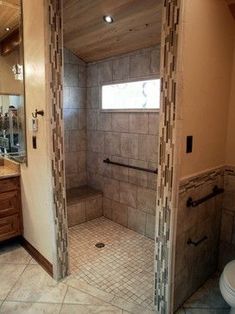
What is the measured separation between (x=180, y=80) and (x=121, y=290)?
5.48ft

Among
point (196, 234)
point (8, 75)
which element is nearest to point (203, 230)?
point (196, 234)

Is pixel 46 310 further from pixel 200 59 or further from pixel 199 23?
pixel 199 23

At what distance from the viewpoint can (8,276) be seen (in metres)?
2.17

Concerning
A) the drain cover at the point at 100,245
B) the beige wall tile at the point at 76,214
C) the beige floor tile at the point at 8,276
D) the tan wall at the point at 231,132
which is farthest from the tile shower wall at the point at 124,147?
the beige floor tile at the point at 8,276

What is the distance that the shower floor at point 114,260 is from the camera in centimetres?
204

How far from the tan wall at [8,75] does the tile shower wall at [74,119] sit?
741 millimetres

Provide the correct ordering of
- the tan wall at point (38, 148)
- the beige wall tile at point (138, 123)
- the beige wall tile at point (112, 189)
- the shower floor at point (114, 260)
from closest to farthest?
the tan wall at point (38, 148) < the shower floor at point (114, 260) < the beige wall tile at point (138, 123) < the beige wall tile at point (112, 189)

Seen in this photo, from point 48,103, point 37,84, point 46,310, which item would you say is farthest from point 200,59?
point 46,310

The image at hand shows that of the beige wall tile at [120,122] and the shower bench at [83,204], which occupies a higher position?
the beige wall tile at [120,122]

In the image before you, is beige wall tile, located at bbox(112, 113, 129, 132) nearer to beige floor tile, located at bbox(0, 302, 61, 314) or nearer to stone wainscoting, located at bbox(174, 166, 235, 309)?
stone wainscoting, located at bbox(174, 166, 235, 309)

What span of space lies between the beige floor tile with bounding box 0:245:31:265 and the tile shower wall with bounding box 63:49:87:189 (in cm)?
114

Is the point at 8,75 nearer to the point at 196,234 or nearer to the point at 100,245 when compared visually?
the point at 100,245

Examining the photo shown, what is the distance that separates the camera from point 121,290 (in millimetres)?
2025

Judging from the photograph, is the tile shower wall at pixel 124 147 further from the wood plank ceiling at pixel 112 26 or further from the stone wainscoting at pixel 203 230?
the stone wainscoting at pixel 203 230
